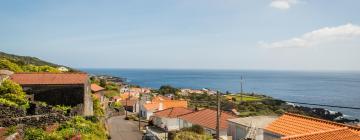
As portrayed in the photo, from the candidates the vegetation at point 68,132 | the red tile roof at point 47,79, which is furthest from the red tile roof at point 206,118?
the vegetation at point 68,132

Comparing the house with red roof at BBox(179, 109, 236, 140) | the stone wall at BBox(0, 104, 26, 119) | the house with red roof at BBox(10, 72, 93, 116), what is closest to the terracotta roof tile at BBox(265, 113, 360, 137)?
the house with red roof at BBox(179, 109, 236, 140)

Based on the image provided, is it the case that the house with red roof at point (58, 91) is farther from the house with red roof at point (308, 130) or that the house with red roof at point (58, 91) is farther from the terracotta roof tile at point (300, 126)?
the terracotta roof tile at point (300, 126)

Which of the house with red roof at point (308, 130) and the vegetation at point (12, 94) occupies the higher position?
the vegetation at point (12, 94)

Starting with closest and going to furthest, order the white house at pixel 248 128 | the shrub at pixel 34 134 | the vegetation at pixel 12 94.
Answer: the shrub at pixel 34 134
the vegetation at pixel 12 94
the white house at pixel 248 128

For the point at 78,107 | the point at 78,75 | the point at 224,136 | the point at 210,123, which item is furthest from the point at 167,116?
the point at 78,107

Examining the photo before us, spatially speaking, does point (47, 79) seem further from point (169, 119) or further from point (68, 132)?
point (169, 119)

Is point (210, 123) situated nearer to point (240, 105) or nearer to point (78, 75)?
point (78, 75)

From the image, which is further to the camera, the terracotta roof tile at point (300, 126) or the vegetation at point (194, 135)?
the vegetation at point (194, 135)
